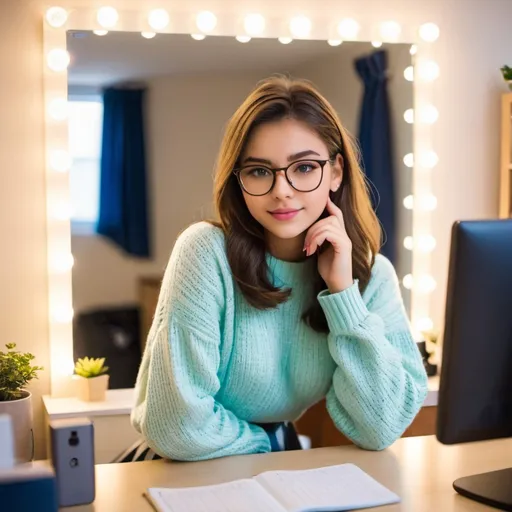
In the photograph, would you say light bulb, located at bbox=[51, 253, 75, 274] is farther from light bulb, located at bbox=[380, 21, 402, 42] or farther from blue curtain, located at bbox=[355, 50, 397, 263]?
light bulb, located at bbox=[380, 21, 402, 42]

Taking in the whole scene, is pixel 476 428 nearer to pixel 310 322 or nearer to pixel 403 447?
pixel 403 447

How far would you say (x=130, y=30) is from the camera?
8.33 feet

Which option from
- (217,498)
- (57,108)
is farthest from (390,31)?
(217,498)

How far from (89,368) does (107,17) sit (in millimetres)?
1040

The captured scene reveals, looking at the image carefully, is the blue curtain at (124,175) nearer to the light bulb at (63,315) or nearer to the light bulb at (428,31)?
the light bulb at (63,315)

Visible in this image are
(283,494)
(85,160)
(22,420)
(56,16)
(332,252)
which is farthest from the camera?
(85,160)

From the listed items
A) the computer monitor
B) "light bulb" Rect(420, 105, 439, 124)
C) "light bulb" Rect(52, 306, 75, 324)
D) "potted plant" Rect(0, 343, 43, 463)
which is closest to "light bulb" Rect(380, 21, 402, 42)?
"light bulb" Rect(420, 105, 439, 124)

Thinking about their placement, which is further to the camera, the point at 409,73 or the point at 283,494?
the point at 409,73

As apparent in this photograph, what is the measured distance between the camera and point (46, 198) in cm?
249

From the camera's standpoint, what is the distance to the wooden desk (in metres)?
1.30

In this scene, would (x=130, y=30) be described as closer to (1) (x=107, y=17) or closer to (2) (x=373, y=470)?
(1) (x=107, y=17)

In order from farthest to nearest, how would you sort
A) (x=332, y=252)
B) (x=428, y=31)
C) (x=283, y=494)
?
1. (x=428, y=31)
2. (x=332, y=252)
3. (x=283, y=494)

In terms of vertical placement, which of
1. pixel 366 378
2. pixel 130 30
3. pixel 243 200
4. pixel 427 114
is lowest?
pixel 366 378

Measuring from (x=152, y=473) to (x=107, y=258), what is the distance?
4.05 ft
